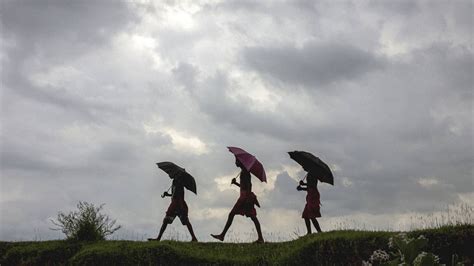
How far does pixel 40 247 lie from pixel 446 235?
1244 cm

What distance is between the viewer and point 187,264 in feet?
50.2

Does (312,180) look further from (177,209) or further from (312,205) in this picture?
(177,209)

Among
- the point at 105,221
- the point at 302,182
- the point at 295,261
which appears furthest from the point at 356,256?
the point at 105,221

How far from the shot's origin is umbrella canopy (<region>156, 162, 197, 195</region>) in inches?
744

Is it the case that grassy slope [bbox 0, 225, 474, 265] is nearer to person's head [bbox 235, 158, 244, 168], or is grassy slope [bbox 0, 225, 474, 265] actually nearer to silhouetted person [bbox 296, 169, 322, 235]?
silhouetted person [bbox 296, 169, 322, 235]

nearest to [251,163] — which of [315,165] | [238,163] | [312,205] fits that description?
[238,163]

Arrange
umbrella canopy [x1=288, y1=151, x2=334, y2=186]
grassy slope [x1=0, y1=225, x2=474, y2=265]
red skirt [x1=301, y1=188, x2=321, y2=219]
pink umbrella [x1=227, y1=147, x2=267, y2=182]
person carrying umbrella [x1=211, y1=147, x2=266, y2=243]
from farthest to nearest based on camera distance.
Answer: person carrying umbrella [x1=211, y1=147, x2=266, y2=243]
umbrella canopy [x1=288, y1=151, x2=334, y2=186]
pink umbrella [x1=227, y1=147, x2=267, y2=182]
red skirt [x1=301, y1=188, x2=321, y2=219]
grassy slope [x1=0, y1=225, x2=474, y2=265]

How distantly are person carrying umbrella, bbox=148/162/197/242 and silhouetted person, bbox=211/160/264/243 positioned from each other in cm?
176

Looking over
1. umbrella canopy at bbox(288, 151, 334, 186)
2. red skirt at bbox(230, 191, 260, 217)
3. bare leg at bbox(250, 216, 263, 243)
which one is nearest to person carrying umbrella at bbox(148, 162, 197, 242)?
red skirt at bbox(230, 191, 260, 217)

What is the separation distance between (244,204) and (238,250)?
1.48m

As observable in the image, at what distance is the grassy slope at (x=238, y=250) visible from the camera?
44.0ft

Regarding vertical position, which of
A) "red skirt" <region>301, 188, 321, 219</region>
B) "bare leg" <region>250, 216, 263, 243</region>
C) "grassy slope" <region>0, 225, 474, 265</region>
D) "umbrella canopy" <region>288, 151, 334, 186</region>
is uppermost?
"umbrella canopy" <region>288, 151, 334, 186</region>

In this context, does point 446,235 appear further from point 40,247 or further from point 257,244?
point 40,247

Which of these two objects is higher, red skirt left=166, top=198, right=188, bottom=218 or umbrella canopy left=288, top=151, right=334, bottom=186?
umbrella canopy left=288, top=151, right=334, bottom=186
